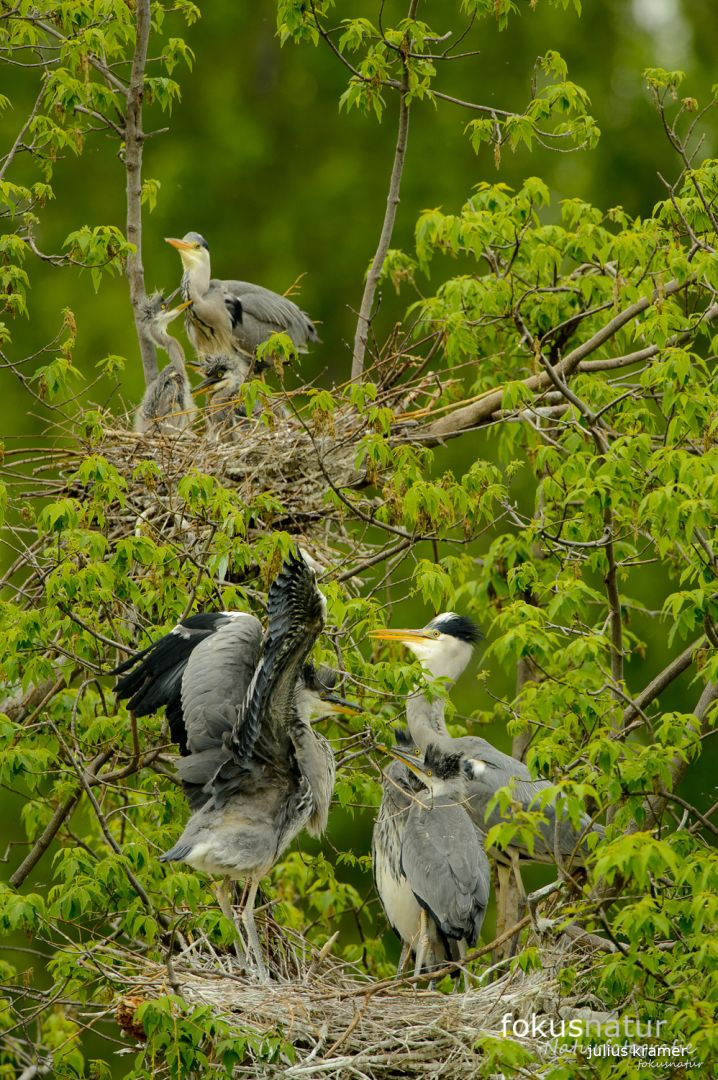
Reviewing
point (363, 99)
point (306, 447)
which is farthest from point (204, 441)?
point (363, 99)

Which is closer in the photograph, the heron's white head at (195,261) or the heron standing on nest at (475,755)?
the heron standing on nest at (475,755)

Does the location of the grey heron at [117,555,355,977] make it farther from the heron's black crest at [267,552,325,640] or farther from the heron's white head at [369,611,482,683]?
the heron's white head at [369,611,482,683]

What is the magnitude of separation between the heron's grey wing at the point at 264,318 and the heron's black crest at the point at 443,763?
292 cm

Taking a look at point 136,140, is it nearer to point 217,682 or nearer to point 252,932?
point 217,682

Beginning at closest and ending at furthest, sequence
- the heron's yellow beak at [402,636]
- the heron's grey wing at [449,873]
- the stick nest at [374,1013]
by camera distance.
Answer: the stick nest at [374,1013]
the heron's grey wing at [449,873]
the heron's yellow beak at [402,636]

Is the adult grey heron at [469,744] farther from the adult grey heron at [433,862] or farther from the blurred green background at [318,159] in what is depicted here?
the blurred green background at [318,159]

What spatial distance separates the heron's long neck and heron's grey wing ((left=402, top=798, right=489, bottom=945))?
0.57m

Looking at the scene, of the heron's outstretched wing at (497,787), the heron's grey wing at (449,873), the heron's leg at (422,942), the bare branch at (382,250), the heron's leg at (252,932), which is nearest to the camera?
the heron's leg at (252,932)

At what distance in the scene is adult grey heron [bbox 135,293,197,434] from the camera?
25.9 feet

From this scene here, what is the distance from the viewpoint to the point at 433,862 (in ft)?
20.2

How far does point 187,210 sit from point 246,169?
941 millimetres

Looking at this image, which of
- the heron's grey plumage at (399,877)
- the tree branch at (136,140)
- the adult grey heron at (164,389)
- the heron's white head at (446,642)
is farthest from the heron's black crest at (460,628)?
the tree branch at (136,140)

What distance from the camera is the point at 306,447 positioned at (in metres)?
7.40

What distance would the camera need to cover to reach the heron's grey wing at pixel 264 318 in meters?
8.94
